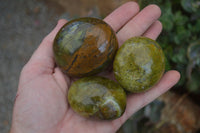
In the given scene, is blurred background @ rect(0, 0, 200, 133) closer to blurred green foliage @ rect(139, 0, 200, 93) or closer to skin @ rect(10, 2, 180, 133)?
blurred green foliage @ rect(139, 0, 200, 93)

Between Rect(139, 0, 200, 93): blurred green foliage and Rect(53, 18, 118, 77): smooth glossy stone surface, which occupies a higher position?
Rect(53, 18, 118, 77): smooth glossy stone surface

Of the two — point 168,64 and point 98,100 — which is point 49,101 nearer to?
point 98,100

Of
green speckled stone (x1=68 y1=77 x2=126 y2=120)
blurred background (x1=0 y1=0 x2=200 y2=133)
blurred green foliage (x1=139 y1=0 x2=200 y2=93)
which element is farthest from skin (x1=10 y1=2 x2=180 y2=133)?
blurred background (x1=0 y1=0 x2=200 y2=133)

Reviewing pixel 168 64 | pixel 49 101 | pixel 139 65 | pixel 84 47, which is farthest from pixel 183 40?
pixel 49 101

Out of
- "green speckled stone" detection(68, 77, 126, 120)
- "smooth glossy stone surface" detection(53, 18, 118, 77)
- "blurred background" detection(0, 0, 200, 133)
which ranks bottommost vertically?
"blurred background" detection(0, 0, 200, 133)

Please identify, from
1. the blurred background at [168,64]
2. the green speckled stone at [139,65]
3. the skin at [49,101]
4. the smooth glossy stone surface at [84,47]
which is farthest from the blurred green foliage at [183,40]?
the smooth glossy stone surface at [84,47]

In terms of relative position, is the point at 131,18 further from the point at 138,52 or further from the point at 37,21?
the point at 37,21
